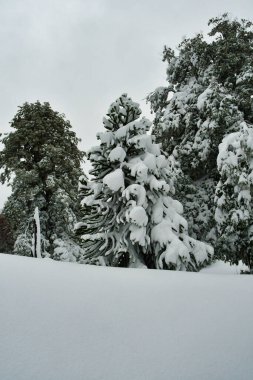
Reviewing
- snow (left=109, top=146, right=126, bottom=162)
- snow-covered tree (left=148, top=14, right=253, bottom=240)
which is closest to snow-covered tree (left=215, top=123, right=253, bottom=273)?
snow-covered tree (left=148, top=14, right=253, bottom=240)

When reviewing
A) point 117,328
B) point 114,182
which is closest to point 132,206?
point 114,182

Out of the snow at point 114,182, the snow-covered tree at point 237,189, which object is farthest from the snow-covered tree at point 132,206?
the snow-covered tree at point 237,189

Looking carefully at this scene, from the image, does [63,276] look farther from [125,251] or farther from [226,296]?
[125,251]

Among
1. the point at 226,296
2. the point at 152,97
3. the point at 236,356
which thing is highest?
the point at 152,97

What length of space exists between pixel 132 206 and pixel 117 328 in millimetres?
4574

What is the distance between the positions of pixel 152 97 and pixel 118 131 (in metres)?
7.15

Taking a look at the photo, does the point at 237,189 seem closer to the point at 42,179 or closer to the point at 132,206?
the point at 132,206

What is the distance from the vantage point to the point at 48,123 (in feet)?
56.7

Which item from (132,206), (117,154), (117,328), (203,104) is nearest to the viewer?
(117,328)

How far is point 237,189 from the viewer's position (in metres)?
9.24

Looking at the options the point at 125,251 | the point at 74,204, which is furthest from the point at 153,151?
the point at 74,204

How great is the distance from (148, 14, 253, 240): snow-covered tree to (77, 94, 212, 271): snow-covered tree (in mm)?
3614

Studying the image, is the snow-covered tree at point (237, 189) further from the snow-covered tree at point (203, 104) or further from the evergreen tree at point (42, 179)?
the evergreen tree at point (42, 179)

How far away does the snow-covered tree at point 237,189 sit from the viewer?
896 cm
